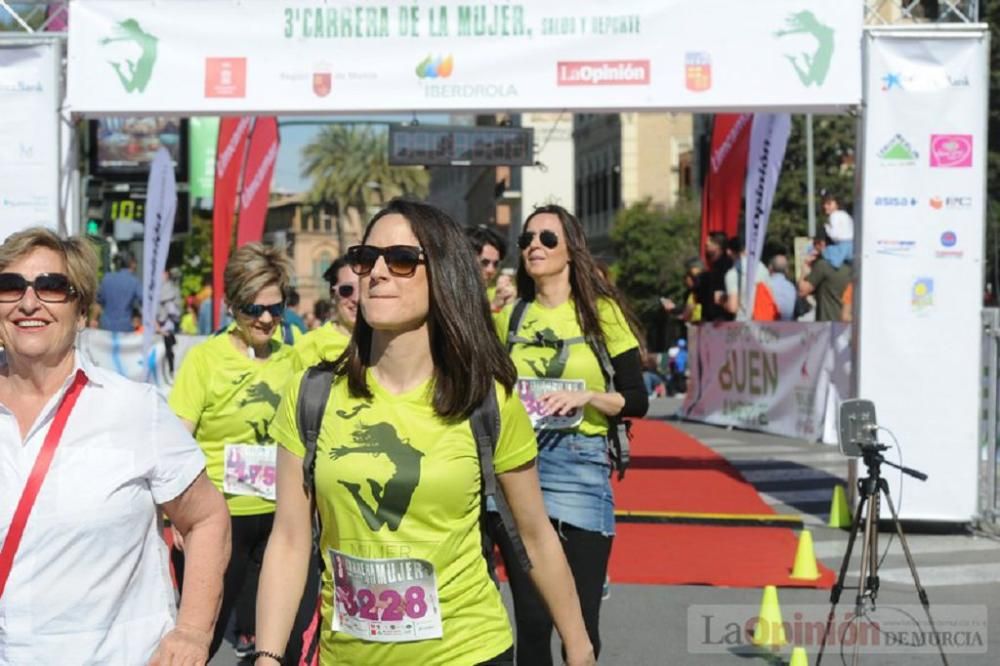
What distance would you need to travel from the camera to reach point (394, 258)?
3.81 m

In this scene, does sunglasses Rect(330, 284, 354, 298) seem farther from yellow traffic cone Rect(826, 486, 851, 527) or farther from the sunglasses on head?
yellow traffic cone Rect(826, 486, 851, 527)

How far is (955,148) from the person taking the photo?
11.0m

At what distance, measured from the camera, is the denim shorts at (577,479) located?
591cm

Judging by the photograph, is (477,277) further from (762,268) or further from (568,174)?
(568,174)

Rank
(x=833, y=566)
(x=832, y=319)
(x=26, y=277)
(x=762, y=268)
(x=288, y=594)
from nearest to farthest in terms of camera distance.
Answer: (x=26, y=277) < (x=288, y=594) < (x=833, y=566) < (x=832, y=319) < (x=762, y=268)

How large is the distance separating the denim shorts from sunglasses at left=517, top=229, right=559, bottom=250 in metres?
0.76

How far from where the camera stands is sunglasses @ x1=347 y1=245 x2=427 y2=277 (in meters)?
3.81

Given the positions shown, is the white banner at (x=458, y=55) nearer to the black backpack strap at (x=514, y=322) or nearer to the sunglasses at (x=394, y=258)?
the black backpack strap at (x=514, y=322)

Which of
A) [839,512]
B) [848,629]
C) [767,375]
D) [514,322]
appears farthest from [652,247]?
[514,322]

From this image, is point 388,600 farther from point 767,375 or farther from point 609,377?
point 767,375

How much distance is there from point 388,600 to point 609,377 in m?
2.55

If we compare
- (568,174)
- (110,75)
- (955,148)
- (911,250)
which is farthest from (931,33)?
(568,174)

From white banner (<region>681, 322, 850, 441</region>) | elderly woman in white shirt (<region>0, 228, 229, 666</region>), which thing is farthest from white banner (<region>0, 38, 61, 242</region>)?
elderly woman in white shirt (<region>0, 228, 229, 666</region>)

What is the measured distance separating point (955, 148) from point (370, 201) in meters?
72.0
